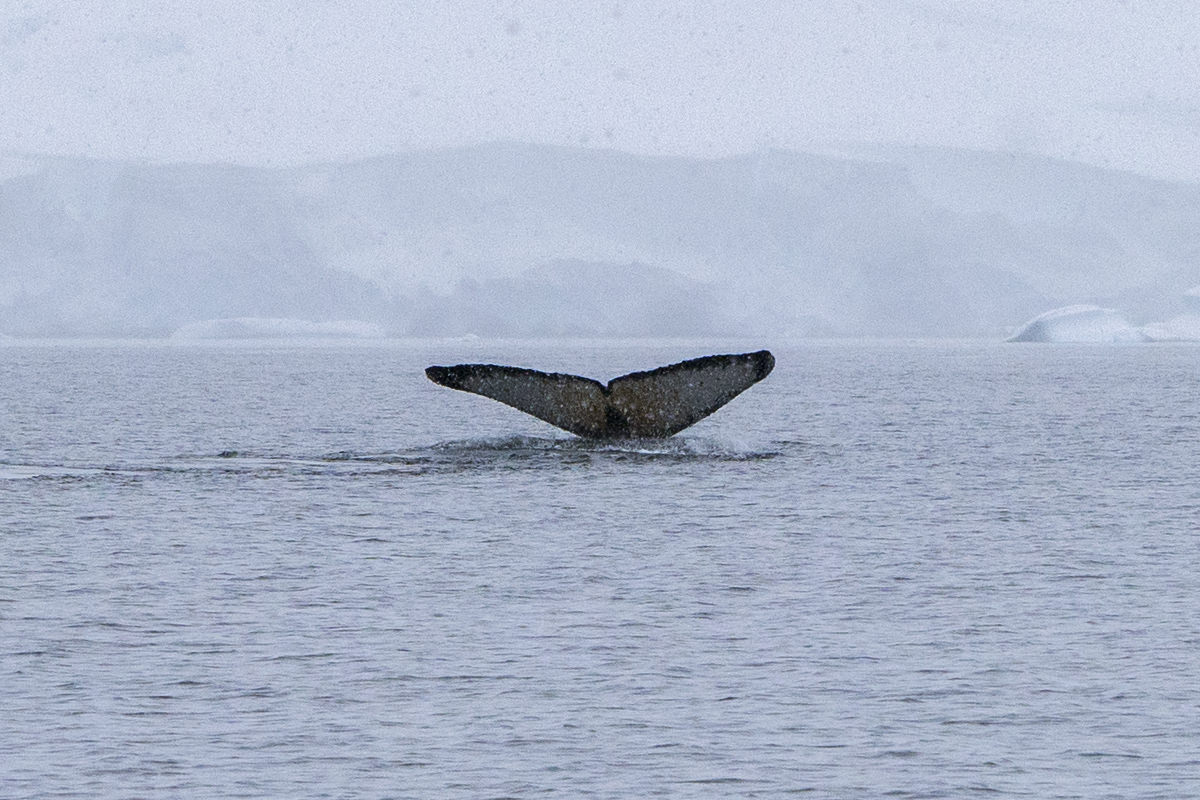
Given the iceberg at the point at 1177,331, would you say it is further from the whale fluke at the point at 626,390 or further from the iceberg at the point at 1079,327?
the whale fluke at the point at 626,390

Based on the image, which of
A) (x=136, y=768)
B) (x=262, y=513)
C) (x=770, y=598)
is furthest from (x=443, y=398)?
(x=136, y=768)

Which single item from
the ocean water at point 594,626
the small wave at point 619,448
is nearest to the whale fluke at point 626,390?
the small wave at point 619,448

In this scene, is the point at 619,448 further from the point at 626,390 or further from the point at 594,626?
the point at 594,626

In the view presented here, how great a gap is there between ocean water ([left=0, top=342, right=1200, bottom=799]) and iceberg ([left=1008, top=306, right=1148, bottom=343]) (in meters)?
149

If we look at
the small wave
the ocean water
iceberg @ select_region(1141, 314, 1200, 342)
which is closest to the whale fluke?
the small wave

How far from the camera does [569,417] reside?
27656 mm

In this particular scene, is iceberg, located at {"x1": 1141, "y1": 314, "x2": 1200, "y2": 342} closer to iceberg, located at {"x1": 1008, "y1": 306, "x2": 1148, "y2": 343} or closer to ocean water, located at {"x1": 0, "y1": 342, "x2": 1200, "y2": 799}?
iceberg, located at {"x1": 1008, "y1": 306, "x2": 1148, "y2": 343}

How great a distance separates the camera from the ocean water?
10.1 meters

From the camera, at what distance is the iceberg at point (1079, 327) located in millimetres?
175625

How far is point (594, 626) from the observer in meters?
14.4

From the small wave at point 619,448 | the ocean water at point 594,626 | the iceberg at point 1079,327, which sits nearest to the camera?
the ocean water at point 594,626

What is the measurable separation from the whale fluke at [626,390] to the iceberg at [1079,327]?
15308 cm

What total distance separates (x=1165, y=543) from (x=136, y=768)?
1312 centimetres

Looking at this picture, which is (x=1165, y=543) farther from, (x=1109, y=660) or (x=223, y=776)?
(x=223, y=776)
